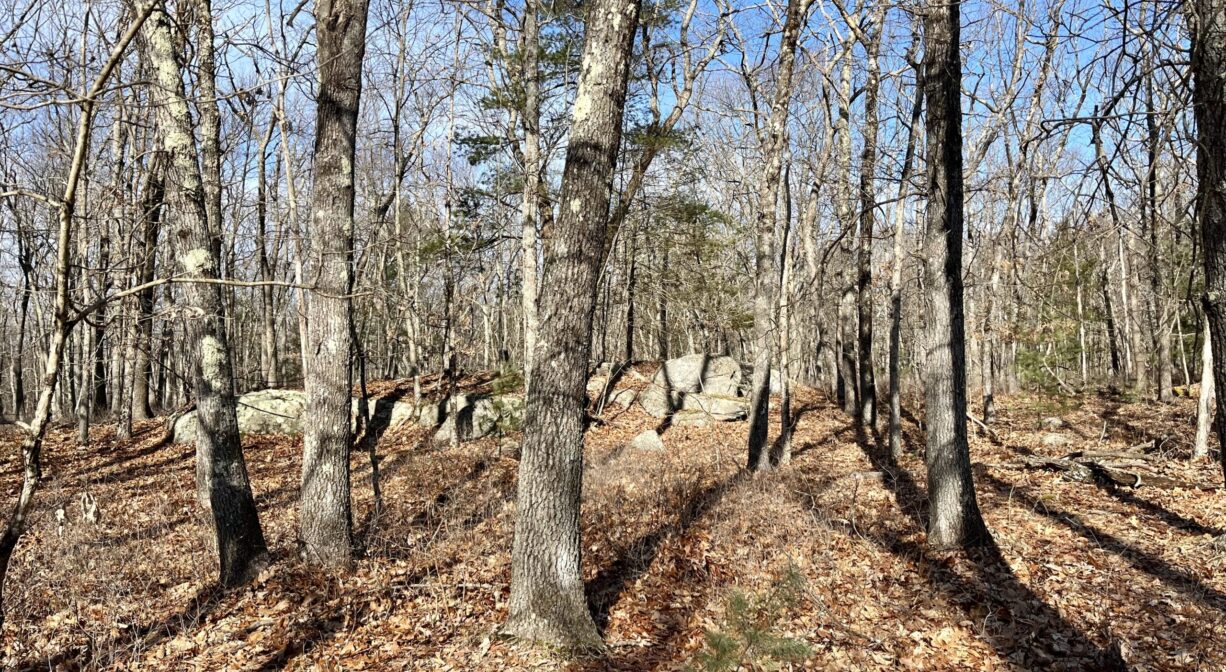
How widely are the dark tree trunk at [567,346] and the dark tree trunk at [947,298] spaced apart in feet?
11.7

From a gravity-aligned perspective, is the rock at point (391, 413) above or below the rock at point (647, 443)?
above

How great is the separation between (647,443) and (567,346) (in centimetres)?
775

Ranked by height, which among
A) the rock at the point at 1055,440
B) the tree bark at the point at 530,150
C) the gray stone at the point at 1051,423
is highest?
the tree bark at the point at 530,150

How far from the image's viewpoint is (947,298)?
657cm

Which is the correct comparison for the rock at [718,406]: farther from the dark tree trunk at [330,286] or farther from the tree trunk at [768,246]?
the dark tree trunk at [330,286]

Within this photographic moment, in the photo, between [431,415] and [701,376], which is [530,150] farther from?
[701,376]

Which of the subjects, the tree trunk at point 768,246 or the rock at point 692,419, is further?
the rock at point 692,419

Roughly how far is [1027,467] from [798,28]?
689cm

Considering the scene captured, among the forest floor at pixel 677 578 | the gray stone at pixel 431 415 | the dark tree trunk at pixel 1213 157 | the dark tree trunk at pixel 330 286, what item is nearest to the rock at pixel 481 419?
the gray stone at pixel 431 415

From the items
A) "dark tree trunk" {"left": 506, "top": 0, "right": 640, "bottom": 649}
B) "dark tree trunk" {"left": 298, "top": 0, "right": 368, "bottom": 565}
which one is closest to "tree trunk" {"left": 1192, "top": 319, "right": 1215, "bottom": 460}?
"dark tree trunk" {"left": 506, "top": 0, "right": 640, "bottom": 649}

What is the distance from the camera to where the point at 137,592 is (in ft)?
20.0

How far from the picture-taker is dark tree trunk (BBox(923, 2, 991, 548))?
653 centimetres

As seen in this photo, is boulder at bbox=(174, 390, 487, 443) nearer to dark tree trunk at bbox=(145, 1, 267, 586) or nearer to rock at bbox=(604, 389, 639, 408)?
rock at bbox=(604, 389, 639, 408)

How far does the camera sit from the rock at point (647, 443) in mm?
11845
